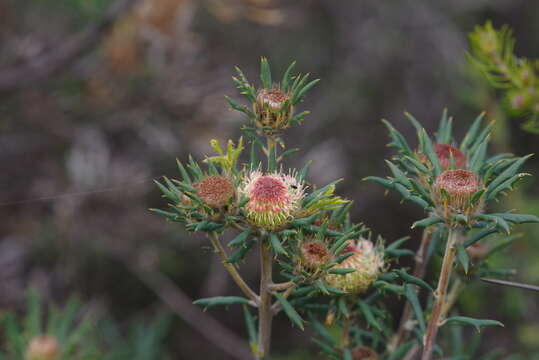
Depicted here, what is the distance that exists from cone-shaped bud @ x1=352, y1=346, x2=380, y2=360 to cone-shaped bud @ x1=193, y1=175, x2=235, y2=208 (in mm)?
591

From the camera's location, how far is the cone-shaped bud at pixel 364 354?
141 centimetres

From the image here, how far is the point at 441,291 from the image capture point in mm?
1222

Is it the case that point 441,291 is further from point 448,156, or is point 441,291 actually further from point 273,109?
point 273,109

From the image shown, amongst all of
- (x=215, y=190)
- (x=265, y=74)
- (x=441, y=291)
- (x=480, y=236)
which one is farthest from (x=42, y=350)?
(x=480, y=236)

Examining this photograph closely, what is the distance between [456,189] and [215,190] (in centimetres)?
51

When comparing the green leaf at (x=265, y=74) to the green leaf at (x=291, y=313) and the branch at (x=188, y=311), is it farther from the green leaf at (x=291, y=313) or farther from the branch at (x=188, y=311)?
the branch at (x=188, y=311)

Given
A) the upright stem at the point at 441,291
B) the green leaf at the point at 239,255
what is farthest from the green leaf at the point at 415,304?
the green leaf at the point at 239,255

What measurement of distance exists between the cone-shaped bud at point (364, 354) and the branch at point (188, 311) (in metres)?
1.71

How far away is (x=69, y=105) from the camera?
3.26m

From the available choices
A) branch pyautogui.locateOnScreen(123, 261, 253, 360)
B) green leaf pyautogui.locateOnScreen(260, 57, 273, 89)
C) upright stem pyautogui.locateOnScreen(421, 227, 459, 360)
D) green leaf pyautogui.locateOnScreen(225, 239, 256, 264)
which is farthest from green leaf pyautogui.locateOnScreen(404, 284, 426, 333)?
branch pyautogui.locateOnScreen(123, 261, 253, 360)

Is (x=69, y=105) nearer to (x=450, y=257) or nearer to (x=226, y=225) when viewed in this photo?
(x=226, y=225)

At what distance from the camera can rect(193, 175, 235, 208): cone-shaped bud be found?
1118 millimetres

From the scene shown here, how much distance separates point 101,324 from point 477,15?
152 inches

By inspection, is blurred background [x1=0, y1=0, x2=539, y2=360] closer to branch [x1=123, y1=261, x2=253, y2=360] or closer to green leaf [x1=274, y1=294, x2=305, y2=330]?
branch [x1=123, y1=261, x2=253, y2=360]
